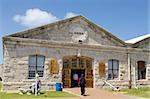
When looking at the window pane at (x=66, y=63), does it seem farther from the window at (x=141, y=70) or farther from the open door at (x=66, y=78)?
the window at (x=141, y=70)

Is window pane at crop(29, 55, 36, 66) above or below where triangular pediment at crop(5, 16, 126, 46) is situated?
below

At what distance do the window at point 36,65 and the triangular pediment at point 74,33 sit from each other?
1630 mm

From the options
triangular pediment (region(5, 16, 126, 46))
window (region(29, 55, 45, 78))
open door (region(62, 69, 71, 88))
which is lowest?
open door (region(62, 69, 71, 88))

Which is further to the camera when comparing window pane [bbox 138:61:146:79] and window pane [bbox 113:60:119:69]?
window pane [bbox 138:61:146:79]

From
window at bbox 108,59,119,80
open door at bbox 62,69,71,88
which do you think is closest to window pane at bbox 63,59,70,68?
open door at bbox 62,69,71,88

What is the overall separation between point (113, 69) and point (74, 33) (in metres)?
5.16

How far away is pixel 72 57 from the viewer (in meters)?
23.9

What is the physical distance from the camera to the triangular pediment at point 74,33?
22.5 meters

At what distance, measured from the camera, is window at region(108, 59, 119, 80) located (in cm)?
2564

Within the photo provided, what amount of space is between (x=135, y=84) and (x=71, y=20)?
892 centimetres

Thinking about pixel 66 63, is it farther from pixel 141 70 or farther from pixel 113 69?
pixel 141 70

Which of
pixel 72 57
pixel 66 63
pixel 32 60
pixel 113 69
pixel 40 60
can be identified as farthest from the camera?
pixel 113 69

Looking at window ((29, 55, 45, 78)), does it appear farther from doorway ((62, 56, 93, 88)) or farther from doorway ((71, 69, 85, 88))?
doorway ((71, 69, 85, 88))

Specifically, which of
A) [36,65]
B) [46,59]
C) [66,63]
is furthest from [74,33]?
[36,65]
